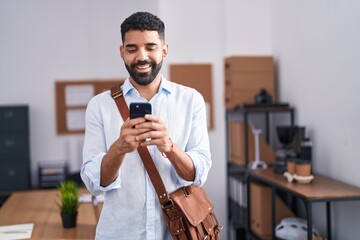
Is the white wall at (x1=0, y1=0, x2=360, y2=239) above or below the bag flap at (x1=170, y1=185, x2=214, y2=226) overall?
above

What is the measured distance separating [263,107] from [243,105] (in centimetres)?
17

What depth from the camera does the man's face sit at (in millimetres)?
1374

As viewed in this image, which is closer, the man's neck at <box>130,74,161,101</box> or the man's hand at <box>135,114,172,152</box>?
the man's hand at <box>135,114,172,152</box>

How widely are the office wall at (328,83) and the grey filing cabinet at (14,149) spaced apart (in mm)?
2382

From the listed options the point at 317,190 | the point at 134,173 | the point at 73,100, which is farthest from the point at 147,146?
the point at 73,100

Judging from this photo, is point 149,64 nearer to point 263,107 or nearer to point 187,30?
point 263,107

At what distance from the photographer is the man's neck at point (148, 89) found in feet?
4.96

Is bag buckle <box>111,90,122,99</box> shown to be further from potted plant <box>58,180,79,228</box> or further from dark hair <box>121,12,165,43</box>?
potted plant <box>58,180,79,228</box>

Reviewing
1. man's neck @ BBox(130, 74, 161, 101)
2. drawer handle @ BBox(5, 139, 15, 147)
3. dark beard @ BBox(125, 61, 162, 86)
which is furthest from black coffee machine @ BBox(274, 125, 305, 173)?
drawer handle @ BBox(5, 139, 15, 147)

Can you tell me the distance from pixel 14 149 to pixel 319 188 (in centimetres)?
273

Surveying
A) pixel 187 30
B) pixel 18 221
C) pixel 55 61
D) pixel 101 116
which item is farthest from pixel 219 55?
pixel 101 116

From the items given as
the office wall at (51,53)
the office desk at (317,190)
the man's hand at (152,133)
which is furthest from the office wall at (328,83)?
the man's hand at (152,133)

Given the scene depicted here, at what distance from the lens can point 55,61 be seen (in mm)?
4426

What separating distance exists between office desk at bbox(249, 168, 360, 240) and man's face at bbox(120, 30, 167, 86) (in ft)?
4.62
